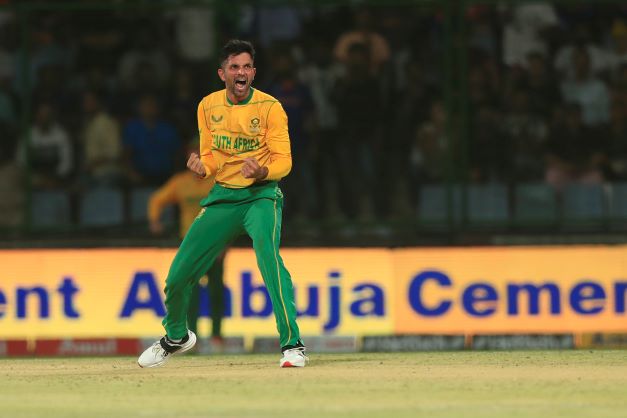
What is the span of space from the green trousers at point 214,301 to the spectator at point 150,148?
3.50 metres

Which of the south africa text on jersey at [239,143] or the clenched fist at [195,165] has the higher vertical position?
the south africa text on jersey at [239,143]

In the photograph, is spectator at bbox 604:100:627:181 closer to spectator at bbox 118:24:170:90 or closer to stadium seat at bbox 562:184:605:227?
stadium seat at bbox 562:184:605:227

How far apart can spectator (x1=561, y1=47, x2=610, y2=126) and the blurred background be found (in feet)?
0.05

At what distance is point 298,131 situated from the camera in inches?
621

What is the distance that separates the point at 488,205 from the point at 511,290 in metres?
2.98

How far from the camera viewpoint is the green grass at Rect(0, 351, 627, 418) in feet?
25.7

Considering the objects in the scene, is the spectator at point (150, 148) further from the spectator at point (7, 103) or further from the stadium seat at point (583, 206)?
the stadium seat at point (583, 206)

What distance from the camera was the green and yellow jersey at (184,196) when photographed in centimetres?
1393

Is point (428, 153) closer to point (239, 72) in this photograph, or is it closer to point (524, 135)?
→ point (524, 135)

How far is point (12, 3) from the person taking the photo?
1633 centimetres

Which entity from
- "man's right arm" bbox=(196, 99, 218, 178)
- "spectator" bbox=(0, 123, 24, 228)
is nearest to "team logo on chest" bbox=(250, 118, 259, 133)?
"man's right arm" bbox=(196, 99, 218, 178)

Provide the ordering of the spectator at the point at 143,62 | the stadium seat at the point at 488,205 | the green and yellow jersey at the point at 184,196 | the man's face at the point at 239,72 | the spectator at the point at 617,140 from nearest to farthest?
the man's face at the point at 239,72 < the green and yellow jersey at the point at 184,196 < the stadium seat at the point at 488,205 < the spectator at the point at 617,140 < the spectator at the point at 143,62

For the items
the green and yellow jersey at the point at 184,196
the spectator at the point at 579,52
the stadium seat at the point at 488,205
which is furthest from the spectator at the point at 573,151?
the green and yellow jersey at the point at 184,196

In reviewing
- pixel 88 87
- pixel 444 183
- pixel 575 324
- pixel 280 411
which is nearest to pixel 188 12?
pixel 88 87
